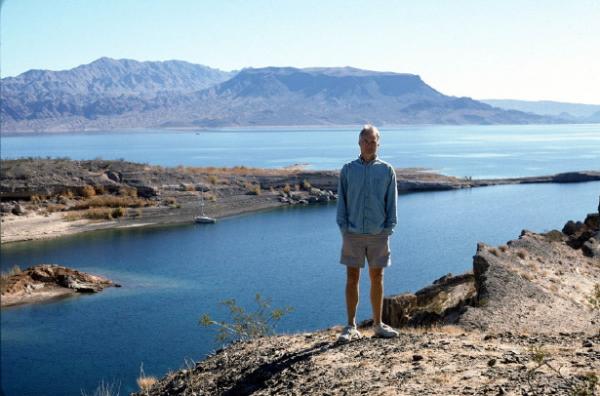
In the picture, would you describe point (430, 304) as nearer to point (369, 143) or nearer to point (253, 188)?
point (369, 143)

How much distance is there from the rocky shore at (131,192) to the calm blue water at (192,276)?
3.24 m

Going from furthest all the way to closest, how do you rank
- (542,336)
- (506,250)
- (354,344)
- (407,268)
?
(407,268) < (506,250) < (542,336) < (354,344)

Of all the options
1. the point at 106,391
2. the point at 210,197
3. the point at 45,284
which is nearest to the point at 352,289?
the point at 106,391

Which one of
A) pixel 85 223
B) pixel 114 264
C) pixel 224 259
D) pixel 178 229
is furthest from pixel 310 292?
pixel 85 223

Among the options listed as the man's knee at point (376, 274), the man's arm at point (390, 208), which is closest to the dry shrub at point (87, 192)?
the man's knee at point (376, 274)

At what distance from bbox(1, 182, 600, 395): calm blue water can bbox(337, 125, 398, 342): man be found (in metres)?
9.18

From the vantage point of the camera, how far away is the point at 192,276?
26.9 m

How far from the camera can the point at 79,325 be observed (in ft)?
65.6

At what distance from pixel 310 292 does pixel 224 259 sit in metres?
9.22

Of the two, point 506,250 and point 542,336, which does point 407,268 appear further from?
point 542,336

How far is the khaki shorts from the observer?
659 cm

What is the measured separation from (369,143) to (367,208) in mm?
636

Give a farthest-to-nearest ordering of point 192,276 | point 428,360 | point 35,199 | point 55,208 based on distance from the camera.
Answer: point 35,199 → point 55,208 → point 192,276 → point 428,360

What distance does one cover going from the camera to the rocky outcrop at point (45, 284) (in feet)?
76.8
